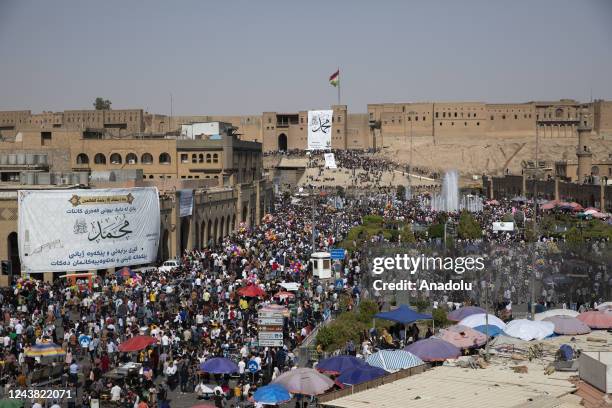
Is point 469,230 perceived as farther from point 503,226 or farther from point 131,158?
point 131,158

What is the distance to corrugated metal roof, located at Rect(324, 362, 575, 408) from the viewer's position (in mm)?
12664

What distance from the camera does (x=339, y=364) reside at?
17.3 metres

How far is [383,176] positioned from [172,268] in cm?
5985

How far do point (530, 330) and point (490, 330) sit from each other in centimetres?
137

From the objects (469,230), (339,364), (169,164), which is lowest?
(339,364)

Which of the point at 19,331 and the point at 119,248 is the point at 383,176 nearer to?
the point at 119,248

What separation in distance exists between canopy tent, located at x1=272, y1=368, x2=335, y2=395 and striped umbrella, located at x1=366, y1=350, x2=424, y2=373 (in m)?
1.06

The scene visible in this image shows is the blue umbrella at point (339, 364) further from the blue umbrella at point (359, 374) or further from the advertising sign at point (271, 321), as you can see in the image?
the advertising sign at point (271, 321)

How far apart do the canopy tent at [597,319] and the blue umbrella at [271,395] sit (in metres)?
7.52

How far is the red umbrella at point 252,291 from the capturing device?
26.4 metres

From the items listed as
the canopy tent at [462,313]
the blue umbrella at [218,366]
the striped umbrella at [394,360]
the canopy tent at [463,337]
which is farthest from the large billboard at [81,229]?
the striped umbrella at [394,360]

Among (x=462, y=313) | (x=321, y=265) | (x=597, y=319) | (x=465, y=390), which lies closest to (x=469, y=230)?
(x=321, y=265)

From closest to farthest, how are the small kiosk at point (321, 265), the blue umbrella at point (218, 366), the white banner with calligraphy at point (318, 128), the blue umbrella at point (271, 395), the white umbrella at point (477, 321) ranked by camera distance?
the blue umbrella at point (271, 395) → the blue umbrella at point (218, 366) → the white umbrella at point (477, 321) → the small kiosk at point (321, 265) → the white banner with calligraphy at point (318, 128)

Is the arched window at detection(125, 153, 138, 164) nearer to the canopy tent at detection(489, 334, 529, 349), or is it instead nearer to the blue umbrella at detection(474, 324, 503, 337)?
the blue umbrella at detection(474, 324, 503, 337)
